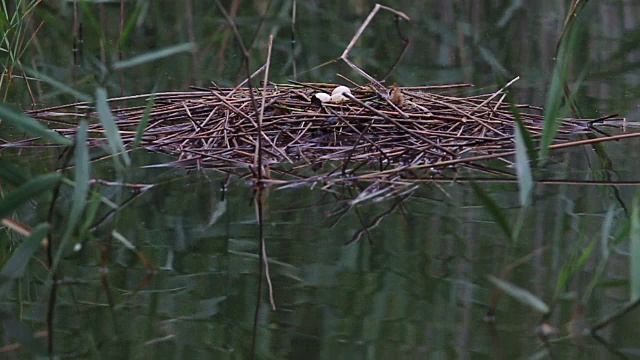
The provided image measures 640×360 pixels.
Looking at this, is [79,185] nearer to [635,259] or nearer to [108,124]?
[108,124]

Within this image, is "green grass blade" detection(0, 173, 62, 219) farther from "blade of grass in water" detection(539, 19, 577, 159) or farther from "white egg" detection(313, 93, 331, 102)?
"white egg" detection(313, 93, 331, 102)

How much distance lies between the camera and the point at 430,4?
14.4 ft

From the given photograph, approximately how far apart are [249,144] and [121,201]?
1.33 feet

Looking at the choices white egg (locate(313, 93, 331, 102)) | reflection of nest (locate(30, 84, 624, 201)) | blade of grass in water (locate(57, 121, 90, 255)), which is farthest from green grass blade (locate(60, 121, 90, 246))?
white egg (locate(313, 93, 331, 102))

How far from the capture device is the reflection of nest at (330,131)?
2.04 metres

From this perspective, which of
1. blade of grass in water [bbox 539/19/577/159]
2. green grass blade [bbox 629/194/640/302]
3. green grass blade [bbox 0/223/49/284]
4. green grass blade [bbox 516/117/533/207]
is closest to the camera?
green grass blade [bbox 629/194/640/302]

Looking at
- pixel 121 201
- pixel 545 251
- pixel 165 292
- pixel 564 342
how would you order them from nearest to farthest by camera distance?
pixel 564 342
pixel 165 292
pixel 545 251
pixel 121 201

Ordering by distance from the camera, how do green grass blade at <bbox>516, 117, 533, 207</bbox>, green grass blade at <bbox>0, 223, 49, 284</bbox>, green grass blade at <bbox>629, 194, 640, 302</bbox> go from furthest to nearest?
green grass blade at <bbox>516, 117, 533, 207</bbox>
green grass blade at <bbox>0, 223, 49, 284</bbox>
green grass blade at <bbox>629, 194, 640, 302</bbox>

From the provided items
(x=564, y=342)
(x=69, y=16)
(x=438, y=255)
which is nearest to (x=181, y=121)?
(x=438, y=255)

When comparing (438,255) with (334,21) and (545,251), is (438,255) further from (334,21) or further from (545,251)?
(334,21)

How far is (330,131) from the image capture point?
2256mm

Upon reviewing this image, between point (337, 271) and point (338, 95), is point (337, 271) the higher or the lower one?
the lower one

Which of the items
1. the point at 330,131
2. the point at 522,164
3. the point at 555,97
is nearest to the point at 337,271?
the point at 522,164

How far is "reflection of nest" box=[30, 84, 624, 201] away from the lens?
204cm
